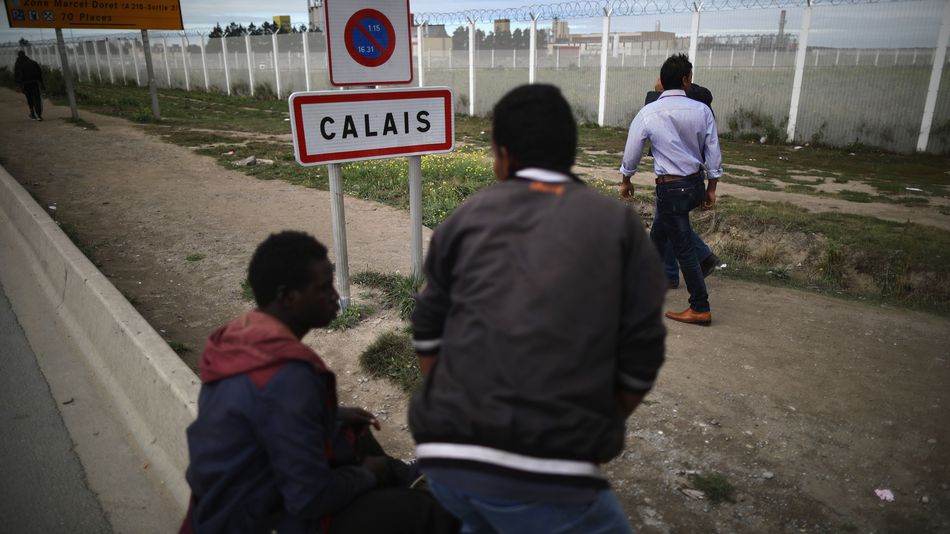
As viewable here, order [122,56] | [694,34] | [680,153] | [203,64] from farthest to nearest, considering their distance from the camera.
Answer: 1. [122,56]
2. [203,64]
3. [694,34]
4. [680,153]

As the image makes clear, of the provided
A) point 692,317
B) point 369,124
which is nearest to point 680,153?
point 692,317

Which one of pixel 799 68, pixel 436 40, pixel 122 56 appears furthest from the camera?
pixel 122 56

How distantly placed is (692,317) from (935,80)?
1041 cm

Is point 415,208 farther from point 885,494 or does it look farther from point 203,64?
point 203,64

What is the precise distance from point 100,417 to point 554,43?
17.3m

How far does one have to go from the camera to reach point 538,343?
1.31m

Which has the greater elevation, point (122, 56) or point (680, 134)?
point (122, 56)

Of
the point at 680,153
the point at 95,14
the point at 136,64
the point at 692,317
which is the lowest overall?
the point at 692,317

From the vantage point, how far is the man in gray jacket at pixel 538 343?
1.31 m

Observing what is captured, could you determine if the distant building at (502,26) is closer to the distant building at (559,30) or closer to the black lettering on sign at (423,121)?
the distant building at (559,30)

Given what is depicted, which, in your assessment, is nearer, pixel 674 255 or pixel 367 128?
pixel 367 128

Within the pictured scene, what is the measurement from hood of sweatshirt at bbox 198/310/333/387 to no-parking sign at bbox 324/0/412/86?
8.53ft

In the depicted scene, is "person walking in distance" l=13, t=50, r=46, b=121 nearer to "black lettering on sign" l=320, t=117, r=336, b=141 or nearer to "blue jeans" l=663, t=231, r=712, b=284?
"black lettering on sign" l=320, t=117, r=336, b=141

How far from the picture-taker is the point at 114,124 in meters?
16.8
